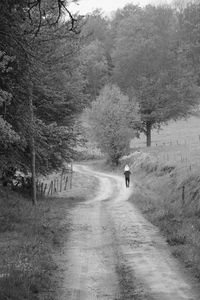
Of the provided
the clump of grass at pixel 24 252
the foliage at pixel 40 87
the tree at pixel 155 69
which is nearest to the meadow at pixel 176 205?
the clump of grass at pixel 24 252

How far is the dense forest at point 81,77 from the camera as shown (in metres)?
15.8

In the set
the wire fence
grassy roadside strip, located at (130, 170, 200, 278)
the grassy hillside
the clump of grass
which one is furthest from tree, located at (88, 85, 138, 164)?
the clump of grass

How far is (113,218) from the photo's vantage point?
22.2m

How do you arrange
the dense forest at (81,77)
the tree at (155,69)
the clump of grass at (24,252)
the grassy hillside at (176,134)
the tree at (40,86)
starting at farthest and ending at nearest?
the grassy hillside at (176,134), the tree at (155,69), the dense forest at (81,77), the tree at (40,86), the clump of grass at (24,252)

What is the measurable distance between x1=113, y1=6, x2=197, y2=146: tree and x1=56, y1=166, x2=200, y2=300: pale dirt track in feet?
157

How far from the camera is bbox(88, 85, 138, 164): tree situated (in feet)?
194

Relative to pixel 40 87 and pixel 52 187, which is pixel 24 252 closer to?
pixel 40 87

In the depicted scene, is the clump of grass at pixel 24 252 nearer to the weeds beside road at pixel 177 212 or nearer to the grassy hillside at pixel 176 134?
the weeds beside road at pixel 177 212

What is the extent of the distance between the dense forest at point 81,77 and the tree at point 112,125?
13cm

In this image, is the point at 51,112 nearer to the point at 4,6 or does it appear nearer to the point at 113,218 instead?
the point at 113,218

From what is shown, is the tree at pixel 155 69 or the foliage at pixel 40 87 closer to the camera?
the foliage at pixel 40 87

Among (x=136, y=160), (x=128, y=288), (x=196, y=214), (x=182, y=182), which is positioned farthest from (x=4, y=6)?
(x=136, y=160)

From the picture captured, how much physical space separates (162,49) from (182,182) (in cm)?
4377

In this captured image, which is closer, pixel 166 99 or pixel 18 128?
pixel 18 128
